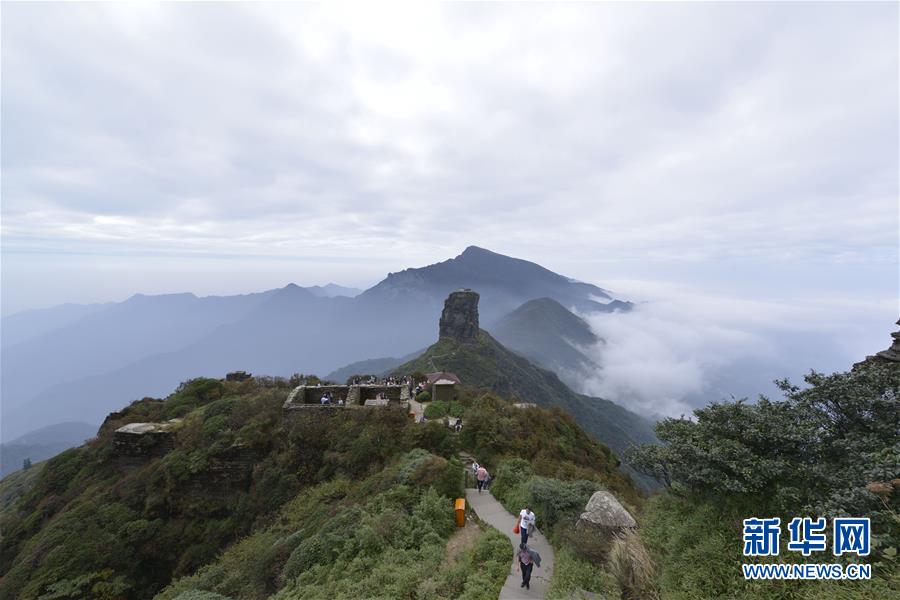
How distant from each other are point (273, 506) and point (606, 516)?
1605cm

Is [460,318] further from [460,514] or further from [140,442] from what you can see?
[460,514]

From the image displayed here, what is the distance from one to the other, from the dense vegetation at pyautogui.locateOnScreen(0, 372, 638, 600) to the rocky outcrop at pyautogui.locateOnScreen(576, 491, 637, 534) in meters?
2.76

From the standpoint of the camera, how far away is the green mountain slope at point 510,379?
80.2 metres

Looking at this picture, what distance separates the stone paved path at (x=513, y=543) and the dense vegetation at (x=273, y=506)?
417 mm

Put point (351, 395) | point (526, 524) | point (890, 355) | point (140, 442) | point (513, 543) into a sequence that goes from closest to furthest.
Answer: point (526, 524)
point (513, 543)
point (890, 355)
point (140, 442)
point (351, 395)

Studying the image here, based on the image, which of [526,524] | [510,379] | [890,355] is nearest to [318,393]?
[526,524]

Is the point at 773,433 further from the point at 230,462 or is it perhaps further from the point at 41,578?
the point at 41,578

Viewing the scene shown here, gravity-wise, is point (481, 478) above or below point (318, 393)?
below

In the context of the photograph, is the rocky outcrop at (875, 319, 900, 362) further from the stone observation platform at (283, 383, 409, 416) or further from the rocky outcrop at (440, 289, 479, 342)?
the rocky outcrop at (440, 289, 479, 342)

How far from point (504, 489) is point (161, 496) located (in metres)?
17.4

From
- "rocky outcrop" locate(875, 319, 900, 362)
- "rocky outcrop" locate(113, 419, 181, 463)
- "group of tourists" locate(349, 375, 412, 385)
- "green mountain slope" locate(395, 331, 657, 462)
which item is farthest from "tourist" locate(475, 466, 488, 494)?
"green mountain slope" locate(395, 331, 657, 462)

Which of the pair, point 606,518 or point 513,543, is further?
point 513,543

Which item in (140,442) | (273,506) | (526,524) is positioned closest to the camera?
(526,524)

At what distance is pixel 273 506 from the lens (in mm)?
17516
